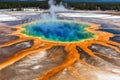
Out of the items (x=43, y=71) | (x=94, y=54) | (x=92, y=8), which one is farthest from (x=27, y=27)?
(x=92, y=8)

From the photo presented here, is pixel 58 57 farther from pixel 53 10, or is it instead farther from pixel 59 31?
pixel 53 10

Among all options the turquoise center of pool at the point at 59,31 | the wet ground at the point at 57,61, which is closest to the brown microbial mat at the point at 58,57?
the wet ground at the point at 57,61

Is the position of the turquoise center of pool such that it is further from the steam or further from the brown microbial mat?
the steam

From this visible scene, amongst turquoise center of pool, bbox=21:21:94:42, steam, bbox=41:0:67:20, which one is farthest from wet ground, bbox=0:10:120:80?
steam, bbox=41:0:67:20

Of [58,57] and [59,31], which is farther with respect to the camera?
[59,31]

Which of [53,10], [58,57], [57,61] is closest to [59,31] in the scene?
[58,57]

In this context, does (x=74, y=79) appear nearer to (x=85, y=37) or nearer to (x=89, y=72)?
(x=89, y=72)
